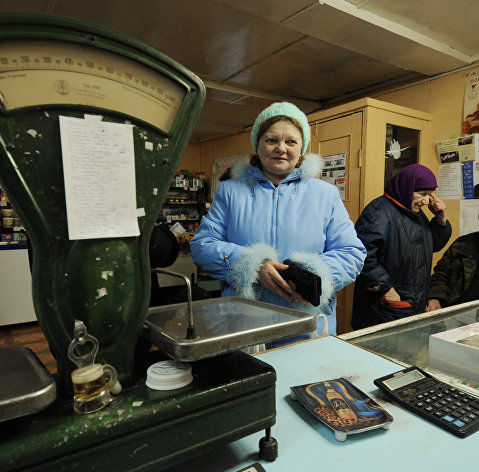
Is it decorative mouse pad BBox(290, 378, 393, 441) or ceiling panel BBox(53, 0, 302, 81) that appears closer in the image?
decorative mouse pad BBox(290, 378, 393, 441)

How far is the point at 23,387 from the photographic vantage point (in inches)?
15.7

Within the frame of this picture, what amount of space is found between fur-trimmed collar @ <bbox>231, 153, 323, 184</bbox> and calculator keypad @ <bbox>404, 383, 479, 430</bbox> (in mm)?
893

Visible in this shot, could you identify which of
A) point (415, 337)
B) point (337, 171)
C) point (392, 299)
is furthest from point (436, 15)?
point (415, 337)

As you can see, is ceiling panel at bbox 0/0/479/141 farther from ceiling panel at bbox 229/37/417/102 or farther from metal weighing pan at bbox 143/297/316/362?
metal weighing pan at bbox 143/297/316/362

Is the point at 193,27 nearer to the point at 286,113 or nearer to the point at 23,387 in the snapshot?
the point at 286,113

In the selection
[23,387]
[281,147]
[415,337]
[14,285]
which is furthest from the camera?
[14,285]

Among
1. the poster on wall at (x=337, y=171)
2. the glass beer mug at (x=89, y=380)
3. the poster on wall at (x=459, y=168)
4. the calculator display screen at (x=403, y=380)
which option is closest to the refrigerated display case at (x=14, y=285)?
the poster on wall at (x=337, y=171)

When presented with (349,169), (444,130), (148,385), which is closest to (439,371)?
(148,385)

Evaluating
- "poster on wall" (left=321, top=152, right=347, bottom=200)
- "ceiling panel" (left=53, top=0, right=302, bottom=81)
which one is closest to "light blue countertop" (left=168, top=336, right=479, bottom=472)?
"poster on wall" (left=321, top=152, right=347, bottom=200)

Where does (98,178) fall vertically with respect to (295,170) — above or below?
below

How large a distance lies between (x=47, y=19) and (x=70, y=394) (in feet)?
1.68

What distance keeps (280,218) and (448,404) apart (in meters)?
0.82

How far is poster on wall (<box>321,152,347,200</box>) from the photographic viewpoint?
2664 mm

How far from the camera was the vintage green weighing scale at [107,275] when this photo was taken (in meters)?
0.43
